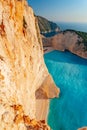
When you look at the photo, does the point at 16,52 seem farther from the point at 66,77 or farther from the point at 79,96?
the point at 66,77

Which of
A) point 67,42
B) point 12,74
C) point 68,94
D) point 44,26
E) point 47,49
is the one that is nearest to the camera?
point 12,74

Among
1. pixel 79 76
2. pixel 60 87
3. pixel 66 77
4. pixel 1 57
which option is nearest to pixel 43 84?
pixel 60 87

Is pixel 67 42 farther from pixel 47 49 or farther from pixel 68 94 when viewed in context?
pixel 68 94

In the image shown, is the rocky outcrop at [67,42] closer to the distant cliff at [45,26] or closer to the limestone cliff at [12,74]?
the distant cliff at [45,26]

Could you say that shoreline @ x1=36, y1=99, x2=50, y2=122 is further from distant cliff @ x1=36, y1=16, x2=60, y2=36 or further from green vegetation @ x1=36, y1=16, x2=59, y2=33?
green vegetation @ x1=36, y1=16, x2=59, y2=33

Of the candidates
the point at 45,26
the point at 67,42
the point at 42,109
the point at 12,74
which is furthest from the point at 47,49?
the point at 45,26

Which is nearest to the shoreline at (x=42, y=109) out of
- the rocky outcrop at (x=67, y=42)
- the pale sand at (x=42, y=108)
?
the pale sand at (x=42, y=108)
